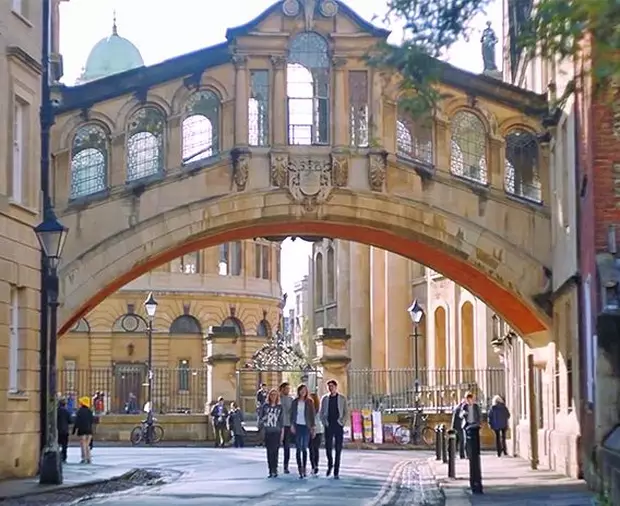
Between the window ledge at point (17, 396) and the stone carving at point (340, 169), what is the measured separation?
27.5 feet

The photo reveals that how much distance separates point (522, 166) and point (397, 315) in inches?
1110

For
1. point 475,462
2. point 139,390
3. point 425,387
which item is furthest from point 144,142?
point 139,390

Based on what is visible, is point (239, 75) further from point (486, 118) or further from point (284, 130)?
point (486, 118)

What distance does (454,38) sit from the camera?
11.1 metres

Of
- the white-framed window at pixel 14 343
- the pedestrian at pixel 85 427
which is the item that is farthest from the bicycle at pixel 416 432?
the white-framed window at pixel 14 343

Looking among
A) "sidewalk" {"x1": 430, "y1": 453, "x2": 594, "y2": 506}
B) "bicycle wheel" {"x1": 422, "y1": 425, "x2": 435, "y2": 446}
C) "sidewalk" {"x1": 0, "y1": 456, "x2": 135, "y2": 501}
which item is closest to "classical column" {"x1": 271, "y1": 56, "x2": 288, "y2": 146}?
"sidewalk" {"x1": 0, "y1": 456, "x2": 135, "y2": 501}

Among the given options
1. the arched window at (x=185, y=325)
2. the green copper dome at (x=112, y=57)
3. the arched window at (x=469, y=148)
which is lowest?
the arched window at (x=185, y=325)

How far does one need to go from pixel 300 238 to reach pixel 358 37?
596cm

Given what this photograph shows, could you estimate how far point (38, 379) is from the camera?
2686cm

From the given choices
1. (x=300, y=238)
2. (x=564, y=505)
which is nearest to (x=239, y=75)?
(x=300, y=238)

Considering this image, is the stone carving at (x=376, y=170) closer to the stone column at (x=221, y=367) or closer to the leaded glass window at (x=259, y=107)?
the leaded glass window at (x=259, y=107)

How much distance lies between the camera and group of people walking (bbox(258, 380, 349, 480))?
1008 inches

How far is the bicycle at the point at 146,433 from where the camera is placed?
4512 cm

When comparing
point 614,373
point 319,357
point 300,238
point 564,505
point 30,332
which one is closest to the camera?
point 564,505
